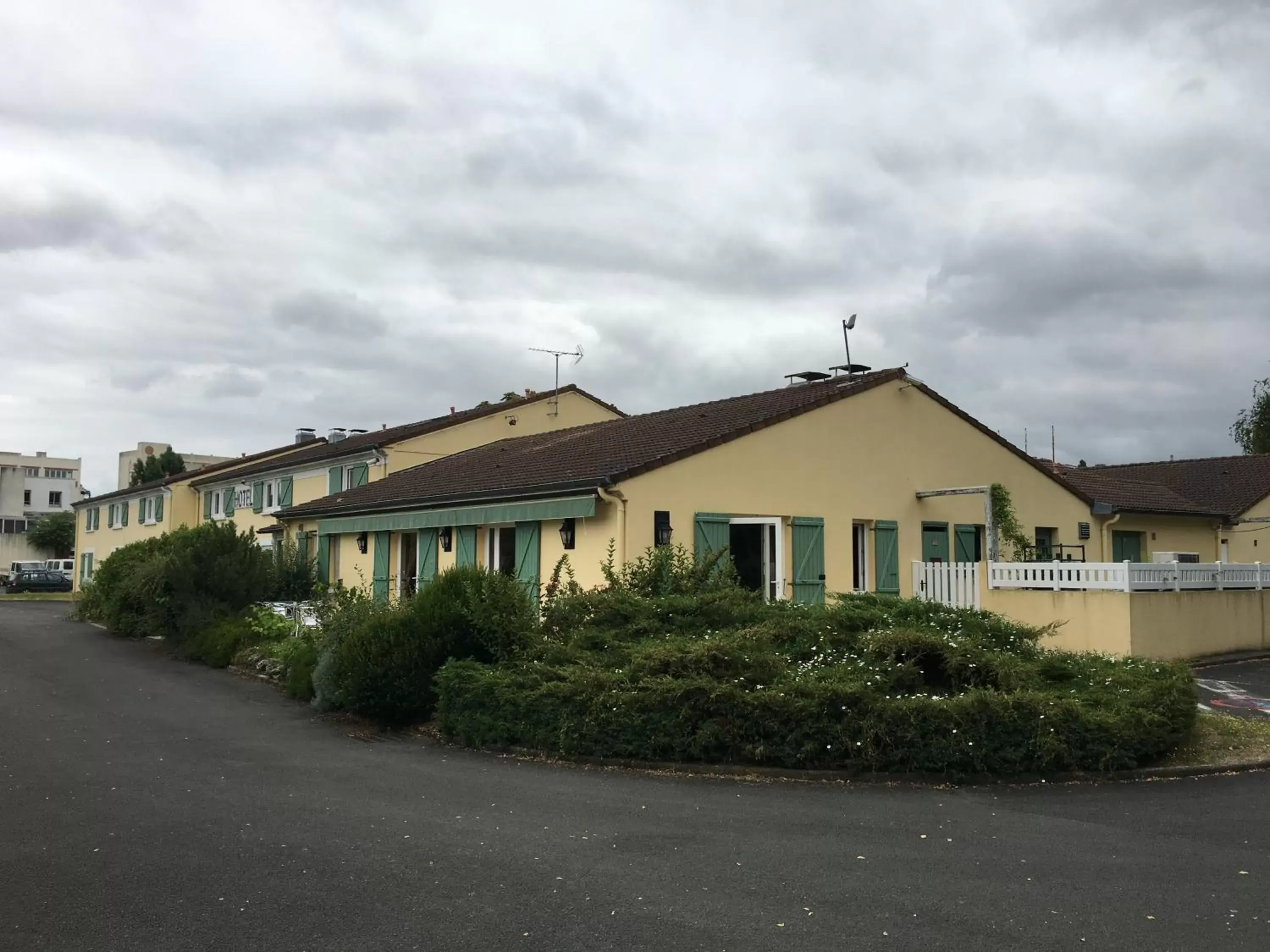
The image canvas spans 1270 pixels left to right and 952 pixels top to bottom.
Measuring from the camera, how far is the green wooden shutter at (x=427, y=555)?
65.4 feet

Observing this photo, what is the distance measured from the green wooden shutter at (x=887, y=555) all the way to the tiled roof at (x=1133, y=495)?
6.80 metres

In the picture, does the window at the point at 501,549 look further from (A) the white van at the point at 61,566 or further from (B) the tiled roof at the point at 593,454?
(A) the white van at the point at 61,566

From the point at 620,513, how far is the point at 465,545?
4.45m

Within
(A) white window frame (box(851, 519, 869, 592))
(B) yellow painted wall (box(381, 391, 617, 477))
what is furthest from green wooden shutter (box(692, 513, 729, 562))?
(B) yellow painted wall (box(381, 391, 617, 477))

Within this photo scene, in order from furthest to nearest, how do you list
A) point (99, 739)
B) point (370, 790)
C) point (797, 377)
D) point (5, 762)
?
point (797, 377) → point (99, 739) → point (5, 762) → point (370, 790)

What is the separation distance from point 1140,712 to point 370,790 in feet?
21.1

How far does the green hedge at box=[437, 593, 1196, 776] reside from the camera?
357 inches

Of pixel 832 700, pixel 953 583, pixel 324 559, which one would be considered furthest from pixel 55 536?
pixel 832 700

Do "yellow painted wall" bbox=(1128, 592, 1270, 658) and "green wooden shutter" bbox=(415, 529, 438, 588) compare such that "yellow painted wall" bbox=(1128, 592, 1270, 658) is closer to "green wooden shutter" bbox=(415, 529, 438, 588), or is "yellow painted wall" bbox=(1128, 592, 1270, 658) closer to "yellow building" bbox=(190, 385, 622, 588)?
"green wooden shutter" bbox=(415, 529, 438, 588)

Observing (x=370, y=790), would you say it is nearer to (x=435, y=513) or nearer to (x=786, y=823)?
(x=786, y=823)

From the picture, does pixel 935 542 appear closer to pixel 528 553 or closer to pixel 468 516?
pixel 528 553

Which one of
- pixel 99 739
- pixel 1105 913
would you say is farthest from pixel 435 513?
pixel 1105 913

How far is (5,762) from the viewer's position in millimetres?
10008

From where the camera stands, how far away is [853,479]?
19016mm
